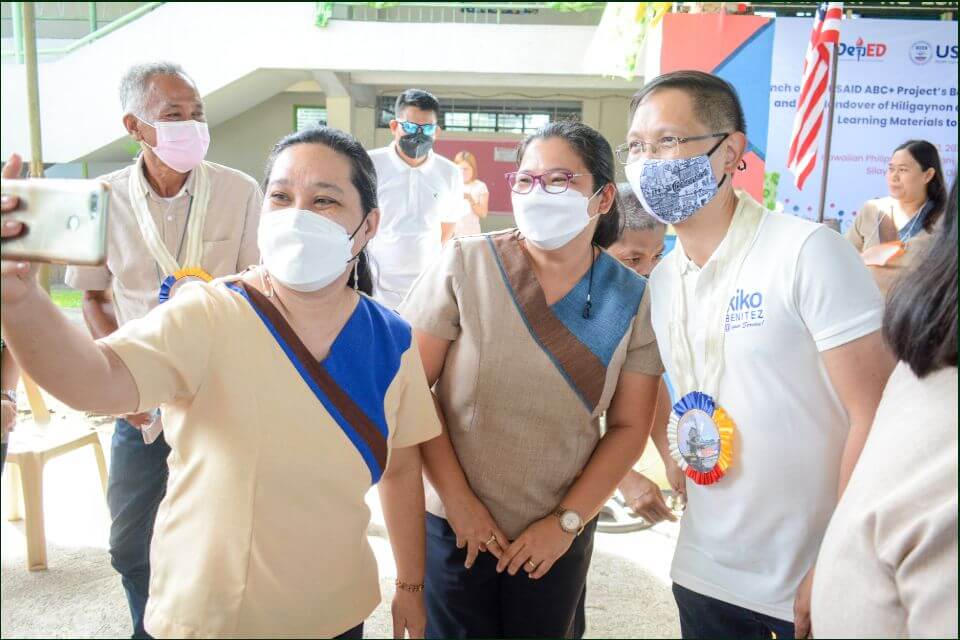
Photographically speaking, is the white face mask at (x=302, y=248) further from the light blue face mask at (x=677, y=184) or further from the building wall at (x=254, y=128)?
the building wall at (x=254, y=128)

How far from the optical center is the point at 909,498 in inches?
34.3

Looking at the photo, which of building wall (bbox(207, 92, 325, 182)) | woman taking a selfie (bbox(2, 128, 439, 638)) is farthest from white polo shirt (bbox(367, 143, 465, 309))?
building wall (bbox(207, 92, 325, 182))

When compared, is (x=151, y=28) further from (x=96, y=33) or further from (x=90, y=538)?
(x=90, y=538)

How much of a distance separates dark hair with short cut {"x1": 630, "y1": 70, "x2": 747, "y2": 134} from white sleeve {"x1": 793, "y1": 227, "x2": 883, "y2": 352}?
14.0 inches

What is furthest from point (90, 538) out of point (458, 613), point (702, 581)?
point (702, 581)

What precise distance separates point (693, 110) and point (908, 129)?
430 cm

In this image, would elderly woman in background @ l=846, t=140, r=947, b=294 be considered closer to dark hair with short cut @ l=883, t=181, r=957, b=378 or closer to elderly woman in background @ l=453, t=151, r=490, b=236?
elderly woman in background @ l=453, t=151, r=490, b=236

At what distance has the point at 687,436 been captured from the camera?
152cm

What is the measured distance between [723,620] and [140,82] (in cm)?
220

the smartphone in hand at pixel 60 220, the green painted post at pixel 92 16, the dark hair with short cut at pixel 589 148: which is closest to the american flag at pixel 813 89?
the dark hair with short cut at pixel 589 148

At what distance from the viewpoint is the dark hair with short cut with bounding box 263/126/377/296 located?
143 cm

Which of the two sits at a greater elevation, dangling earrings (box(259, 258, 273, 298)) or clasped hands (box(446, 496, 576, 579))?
dangling earrings (box(259, 258, 273, 298))

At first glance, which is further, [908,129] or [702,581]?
[908,129]

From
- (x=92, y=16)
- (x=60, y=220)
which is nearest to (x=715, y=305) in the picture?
(x=60, y=220)
